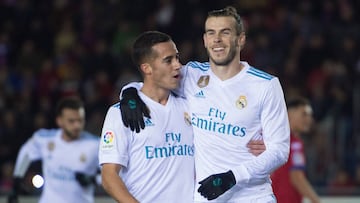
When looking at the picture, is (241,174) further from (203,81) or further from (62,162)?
(62,162)

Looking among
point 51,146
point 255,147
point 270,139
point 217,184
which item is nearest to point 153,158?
point 217,184

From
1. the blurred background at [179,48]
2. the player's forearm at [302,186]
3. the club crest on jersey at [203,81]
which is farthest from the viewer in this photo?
the blurred background at [179,48]

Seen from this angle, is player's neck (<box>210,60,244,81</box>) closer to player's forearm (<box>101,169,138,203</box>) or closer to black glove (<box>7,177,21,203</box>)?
player's forearm (<box>101,169,138,203</box>)

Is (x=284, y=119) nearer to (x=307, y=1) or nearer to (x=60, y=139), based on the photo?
(x=60, y=139)

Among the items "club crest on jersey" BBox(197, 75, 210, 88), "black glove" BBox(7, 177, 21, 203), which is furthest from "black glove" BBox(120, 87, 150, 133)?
"black glove" BBox(7, 177, 21, 203)

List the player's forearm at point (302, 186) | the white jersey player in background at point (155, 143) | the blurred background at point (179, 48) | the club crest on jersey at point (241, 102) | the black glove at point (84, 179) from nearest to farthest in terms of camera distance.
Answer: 1. the club crest on jersey at point (241, 102)
2. the white jersey player in background at point (155, 143)
3. the player's forearm at point (302, 186)
4. the black glove at point (84, 179)
5. the blurred background at point (179, 48)

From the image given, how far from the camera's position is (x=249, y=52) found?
561 inches

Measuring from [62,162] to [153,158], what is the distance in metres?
3.18

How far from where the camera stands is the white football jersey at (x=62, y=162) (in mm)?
9727

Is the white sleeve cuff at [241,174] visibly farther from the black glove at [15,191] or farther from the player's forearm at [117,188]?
the black glove at [15,191]

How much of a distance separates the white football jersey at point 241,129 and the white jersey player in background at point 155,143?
0.41 feet

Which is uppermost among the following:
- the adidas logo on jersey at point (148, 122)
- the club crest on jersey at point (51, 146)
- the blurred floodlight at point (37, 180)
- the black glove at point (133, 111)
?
the black glove at point (133, 111)

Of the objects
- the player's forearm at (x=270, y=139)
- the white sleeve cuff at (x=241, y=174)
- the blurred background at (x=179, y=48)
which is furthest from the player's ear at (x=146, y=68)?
the blurred background at (x=179, y=48)

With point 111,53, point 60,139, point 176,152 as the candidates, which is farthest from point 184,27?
point 176,152
